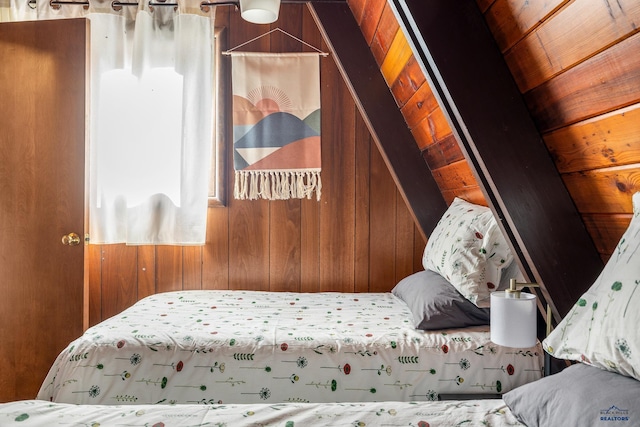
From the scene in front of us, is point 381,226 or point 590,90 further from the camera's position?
point 381,226

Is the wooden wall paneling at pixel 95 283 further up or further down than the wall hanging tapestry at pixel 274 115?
further down

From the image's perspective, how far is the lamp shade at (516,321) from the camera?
1.36m

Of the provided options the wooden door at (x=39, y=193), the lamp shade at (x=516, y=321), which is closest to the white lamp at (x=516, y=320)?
the lamp shade at (x=516, y=321)

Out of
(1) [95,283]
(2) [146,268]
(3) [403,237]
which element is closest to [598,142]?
(3) [403,237]

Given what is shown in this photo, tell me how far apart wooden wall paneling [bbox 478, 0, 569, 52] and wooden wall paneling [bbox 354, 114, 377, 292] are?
1.44m

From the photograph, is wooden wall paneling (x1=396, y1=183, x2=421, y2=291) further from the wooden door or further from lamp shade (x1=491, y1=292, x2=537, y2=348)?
the wooden door

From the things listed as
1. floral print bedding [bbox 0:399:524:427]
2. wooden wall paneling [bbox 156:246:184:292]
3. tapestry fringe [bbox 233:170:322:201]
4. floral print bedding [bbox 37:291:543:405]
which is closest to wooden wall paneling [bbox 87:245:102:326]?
wooden wall paneling [bbox 156:246:184:292]

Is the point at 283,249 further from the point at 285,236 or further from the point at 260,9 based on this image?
the point at 260,9

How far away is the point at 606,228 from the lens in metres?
1.29

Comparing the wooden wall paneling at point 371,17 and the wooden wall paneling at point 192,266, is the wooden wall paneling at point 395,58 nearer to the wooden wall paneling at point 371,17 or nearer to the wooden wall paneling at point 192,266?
the wooden wall paneling at point 371,17

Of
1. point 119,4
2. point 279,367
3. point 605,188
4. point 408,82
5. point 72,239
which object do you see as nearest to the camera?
point 605,188

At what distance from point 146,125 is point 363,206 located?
132 centimetres

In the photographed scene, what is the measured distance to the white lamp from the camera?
Answer: 1.36 meters

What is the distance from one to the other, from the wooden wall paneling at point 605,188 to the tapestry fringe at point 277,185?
1589mm
